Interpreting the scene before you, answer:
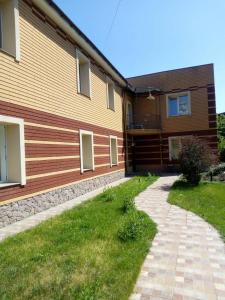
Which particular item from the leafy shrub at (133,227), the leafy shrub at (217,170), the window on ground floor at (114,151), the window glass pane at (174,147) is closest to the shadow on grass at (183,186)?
the leafy shrub at (217,170)

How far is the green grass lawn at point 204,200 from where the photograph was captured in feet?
23.2

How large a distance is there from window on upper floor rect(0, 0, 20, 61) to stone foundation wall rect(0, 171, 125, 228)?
142 inches

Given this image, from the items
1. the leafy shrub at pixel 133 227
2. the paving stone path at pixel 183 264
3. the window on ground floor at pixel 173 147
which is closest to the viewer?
the paving stone path at pixel 183 264

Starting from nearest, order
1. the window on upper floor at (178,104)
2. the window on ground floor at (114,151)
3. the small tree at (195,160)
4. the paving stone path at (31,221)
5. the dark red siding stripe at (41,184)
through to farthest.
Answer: the paving stone path at (31,221) < the dark red siding stripe at (41,184) < the small tree at (195,160) < the window on ground floor at (114,151) < the window on upper floor at (178,104)

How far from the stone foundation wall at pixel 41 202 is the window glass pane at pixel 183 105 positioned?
30.7ft

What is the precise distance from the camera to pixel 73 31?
10.1 metres

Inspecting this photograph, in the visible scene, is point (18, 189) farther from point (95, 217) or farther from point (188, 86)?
point (188, 86)

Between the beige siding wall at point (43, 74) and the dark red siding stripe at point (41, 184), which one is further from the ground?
the beige siding wall at point (43, 74)

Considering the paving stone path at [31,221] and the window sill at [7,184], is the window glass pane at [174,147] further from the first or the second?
the window sill at [7,184]

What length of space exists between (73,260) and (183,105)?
16.8m

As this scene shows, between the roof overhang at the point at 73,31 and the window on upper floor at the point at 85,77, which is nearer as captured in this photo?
the roof overhang at the point at 73,31

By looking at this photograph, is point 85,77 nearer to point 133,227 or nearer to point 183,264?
point 133,227

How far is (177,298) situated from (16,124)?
5421 millimetres

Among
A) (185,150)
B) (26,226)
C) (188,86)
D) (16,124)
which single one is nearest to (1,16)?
(16,124)
